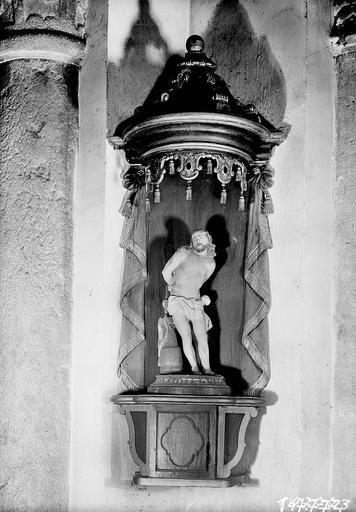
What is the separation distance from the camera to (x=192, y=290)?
721 cm

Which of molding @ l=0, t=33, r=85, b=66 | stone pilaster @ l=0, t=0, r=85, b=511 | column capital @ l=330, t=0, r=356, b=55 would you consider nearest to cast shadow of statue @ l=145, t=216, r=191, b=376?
stone pilaster @ l=0, t=0, r=85, b=511

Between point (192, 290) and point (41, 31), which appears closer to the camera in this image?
point (192, 290)

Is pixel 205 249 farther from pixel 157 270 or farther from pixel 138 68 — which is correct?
pixel 138 68

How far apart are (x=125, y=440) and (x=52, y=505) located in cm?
55

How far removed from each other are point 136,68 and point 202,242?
1.23 m

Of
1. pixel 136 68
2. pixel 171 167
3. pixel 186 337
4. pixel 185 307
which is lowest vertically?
pixel 186 337

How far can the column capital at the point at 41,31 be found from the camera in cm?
754

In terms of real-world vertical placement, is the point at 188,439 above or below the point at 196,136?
below

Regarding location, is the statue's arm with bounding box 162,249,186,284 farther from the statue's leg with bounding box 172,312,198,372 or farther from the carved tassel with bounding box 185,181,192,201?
the carved tassel with bounding box 185,181,192,201

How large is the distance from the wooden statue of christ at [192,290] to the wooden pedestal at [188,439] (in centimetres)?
24

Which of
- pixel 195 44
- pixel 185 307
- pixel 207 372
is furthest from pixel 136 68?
pixel 207 372

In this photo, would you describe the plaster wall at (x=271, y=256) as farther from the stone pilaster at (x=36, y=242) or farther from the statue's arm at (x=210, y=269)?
the statue's arm at (x=210, y=269)

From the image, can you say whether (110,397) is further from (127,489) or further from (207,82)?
(207,82)

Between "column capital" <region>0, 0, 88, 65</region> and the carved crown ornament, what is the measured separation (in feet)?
1.90
